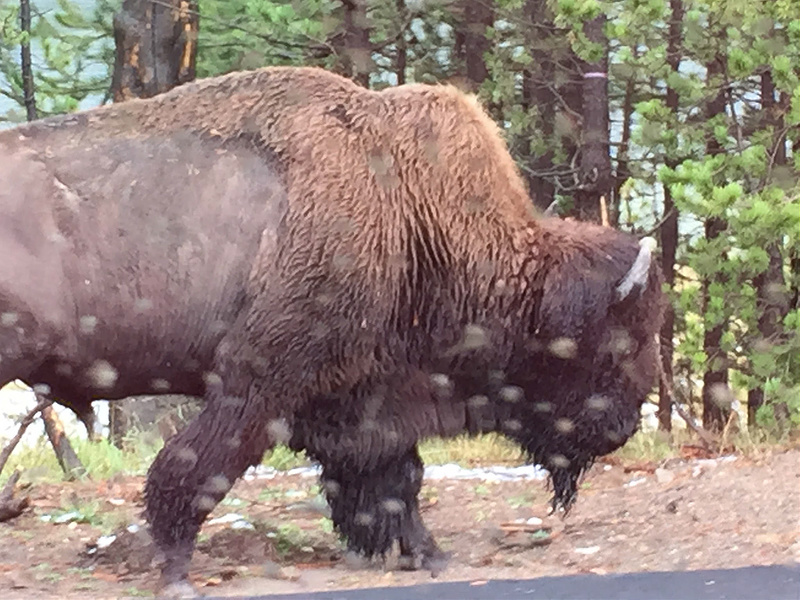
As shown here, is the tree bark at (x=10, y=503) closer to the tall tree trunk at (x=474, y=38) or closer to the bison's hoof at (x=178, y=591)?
the bison's hoof at (x=178, y=591)

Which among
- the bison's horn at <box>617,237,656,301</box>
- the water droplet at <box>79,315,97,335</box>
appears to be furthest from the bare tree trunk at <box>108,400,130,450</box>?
the bison's horn at <box>617,237,656,301</box>

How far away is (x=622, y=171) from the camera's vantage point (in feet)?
16.7

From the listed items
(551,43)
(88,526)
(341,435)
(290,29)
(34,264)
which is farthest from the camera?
(551,43)

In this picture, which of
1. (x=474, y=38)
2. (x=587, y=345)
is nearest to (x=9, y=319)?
(x=587, y=345)

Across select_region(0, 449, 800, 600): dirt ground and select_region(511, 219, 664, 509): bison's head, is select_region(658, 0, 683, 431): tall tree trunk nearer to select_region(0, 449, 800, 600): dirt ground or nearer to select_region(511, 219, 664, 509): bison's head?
select_region(0, 449, 800, 600): dirt ground

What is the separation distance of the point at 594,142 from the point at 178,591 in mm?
3068

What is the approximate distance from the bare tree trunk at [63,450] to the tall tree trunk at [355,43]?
75.5 inches

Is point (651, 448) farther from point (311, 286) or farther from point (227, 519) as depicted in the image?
point (311, 286)

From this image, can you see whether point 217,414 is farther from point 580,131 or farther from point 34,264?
point 580,131

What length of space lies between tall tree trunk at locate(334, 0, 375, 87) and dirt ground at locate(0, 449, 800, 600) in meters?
1.69

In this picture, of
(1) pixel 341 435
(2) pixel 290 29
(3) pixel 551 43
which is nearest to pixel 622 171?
(3) pixel 551 43

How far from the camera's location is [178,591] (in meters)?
2.81

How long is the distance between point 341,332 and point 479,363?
504 millimetres

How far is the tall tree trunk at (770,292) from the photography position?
14.8ft
